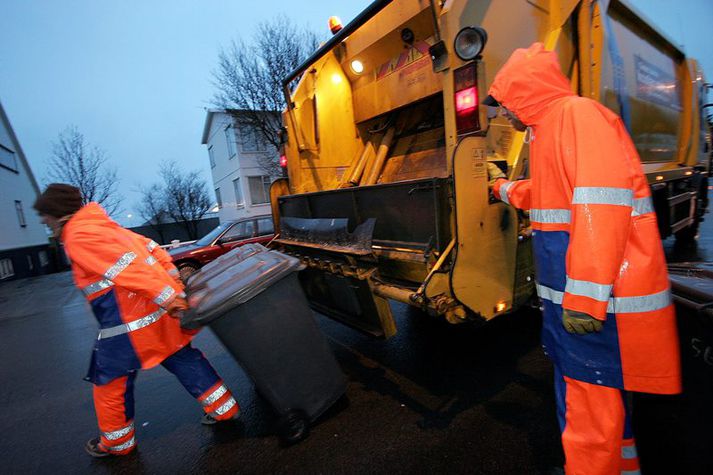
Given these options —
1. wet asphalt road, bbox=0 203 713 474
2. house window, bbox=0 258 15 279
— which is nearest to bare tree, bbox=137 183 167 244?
house window, bbox=0 258 15 279

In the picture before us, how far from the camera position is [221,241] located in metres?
7.71

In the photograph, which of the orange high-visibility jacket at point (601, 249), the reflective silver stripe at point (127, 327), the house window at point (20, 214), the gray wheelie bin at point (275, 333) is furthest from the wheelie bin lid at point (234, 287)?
the house window at point (20, 214)

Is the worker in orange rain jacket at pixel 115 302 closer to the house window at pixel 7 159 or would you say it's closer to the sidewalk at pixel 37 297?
the sidewalk at pixel 37 297

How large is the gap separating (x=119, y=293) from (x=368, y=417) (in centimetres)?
173

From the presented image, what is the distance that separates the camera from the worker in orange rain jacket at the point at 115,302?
6.36 feet

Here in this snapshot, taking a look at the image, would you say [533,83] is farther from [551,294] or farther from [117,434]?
[117,434]

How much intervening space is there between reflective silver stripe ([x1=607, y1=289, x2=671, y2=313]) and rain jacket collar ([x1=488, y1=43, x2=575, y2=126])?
0.79 meters

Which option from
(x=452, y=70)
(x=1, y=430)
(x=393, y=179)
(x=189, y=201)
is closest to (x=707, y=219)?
(x=393, y=179)

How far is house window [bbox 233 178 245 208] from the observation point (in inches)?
814

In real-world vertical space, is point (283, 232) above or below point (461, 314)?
above

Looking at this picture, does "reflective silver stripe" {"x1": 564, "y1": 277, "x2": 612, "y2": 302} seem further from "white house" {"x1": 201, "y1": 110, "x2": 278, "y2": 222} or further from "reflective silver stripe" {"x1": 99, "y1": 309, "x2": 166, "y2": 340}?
"white house" {"x1": 201, "y1": 110, "x2": 278, "y2": 222}

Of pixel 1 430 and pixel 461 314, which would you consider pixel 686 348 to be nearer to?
pixel 461 314

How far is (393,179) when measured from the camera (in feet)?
12.1

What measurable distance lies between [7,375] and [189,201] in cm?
2118
